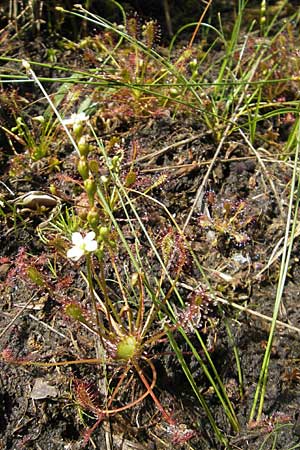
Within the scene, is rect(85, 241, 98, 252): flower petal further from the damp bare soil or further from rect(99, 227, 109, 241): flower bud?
the damp bare soil

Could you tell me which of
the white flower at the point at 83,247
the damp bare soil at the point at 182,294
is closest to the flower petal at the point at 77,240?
the white flower at the point at 83,247

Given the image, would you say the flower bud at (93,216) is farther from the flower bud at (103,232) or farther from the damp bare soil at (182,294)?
the damp bare soil at (182,294)

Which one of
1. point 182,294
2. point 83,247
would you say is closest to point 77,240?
point 83,247

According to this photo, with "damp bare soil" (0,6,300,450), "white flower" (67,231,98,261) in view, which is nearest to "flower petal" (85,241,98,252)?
"white flower" (67,231,98,261)

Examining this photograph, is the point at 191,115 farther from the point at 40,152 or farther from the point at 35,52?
the point at 35,52

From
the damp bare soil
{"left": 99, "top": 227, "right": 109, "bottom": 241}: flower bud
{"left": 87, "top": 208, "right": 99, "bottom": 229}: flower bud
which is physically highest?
{"left": 87, "top": 208, "right": 99, "bottom": 229}: flower bud

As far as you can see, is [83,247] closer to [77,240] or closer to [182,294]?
[77,240]

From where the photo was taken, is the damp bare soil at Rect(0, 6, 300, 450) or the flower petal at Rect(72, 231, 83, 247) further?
the damp bare soil at Rect(0, 6, 300, 450)

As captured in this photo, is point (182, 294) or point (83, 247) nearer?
point (83, 247)
